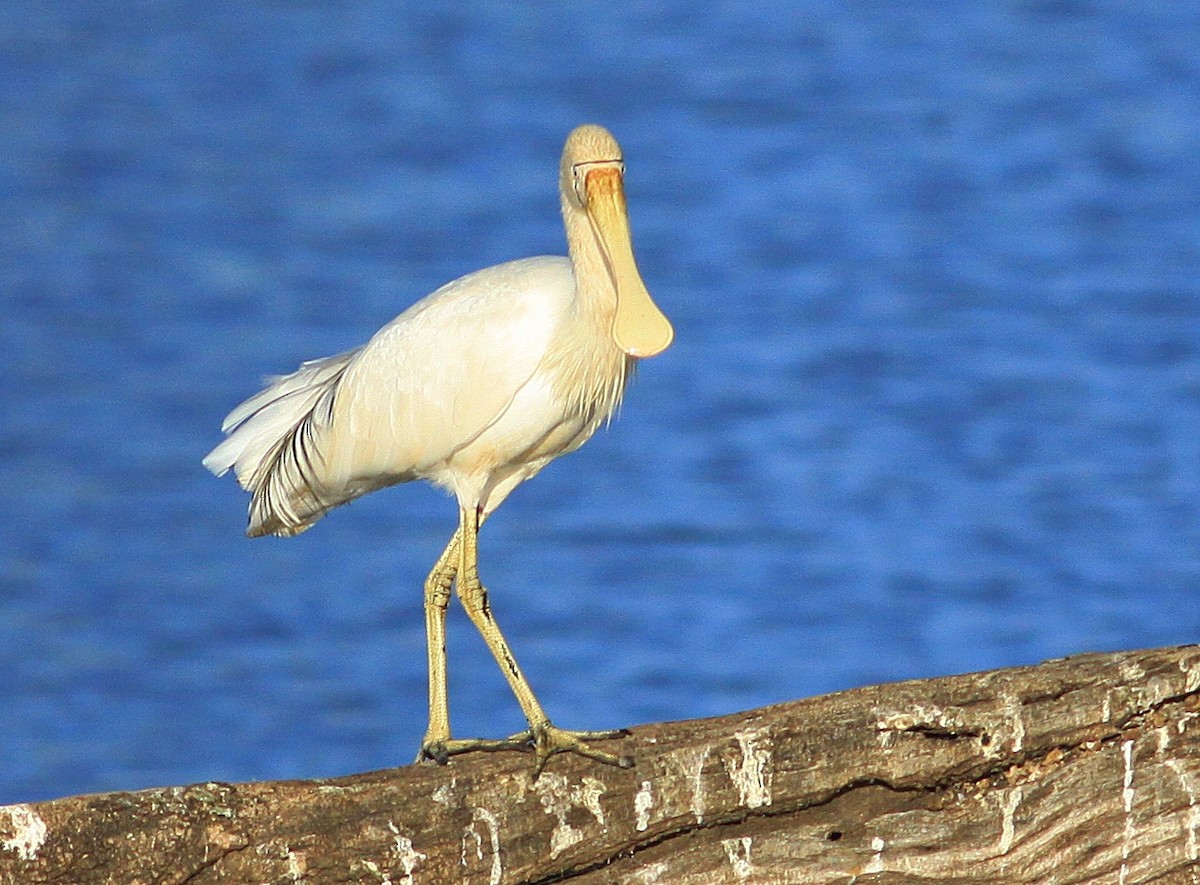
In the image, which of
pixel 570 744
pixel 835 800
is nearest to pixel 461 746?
pixel 570 744

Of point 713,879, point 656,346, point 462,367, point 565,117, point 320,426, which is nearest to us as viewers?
point 713,879

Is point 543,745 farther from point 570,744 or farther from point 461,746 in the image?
point 461,746

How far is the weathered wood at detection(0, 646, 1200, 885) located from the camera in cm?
479

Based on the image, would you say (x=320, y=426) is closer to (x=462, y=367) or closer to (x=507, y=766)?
(x=462, y=367)

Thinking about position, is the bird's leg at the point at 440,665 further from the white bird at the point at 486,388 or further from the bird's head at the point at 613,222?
the bird's head at the point at 613,222

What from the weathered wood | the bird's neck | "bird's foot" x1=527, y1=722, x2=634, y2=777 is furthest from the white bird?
the weathered wood

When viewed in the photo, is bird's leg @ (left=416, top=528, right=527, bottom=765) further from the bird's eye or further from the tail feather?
the bird's eye

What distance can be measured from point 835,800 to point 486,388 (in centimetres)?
167

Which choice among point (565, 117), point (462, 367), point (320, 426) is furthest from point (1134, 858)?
point (565, 117)

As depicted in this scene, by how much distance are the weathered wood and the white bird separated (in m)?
0.58

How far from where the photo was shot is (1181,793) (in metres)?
5.34

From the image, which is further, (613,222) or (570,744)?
(613,222)

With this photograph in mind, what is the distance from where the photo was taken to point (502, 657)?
6.21 m

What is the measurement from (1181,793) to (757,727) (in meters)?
1.10
